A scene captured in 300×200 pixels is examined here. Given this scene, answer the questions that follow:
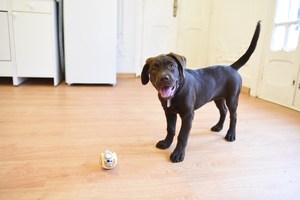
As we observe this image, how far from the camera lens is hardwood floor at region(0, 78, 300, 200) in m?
0.88

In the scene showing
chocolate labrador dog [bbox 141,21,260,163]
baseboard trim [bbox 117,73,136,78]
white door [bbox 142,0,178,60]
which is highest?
white door [bbox 142,0,178,60]

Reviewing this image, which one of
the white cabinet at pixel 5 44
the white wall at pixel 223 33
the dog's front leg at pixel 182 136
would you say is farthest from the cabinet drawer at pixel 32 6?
the dog's front leg at pixel 182 136

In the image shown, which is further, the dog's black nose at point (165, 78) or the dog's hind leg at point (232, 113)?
the dog's hind leg at point (232, 113)

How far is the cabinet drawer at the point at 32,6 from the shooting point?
2414 mm

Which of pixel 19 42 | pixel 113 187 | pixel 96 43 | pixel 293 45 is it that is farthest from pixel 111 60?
pixel 113 187

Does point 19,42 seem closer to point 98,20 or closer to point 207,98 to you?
point 98,20

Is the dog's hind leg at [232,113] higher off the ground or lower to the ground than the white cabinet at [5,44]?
lower

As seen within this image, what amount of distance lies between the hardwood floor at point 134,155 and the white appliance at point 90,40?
82cm

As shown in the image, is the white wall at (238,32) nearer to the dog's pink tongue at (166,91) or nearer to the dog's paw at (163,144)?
the dog's paw at (163,144)

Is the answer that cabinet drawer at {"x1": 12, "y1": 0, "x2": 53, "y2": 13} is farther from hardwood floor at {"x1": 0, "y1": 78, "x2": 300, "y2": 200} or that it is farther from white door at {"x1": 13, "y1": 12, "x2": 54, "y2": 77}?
hardwood floor at {"x1": 0, "y1": 78, "x2": 300, "y2": 200}

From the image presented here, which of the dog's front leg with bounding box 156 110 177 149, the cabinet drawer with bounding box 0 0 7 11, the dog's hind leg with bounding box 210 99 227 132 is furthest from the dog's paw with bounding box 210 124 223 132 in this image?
the cabinet drawer with bounding box 0 0 7 11

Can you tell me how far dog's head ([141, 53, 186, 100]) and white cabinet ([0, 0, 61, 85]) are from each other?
6.44ft

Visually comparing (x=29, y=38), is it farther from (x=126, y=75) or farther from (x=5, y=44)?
(x=126, y=75)

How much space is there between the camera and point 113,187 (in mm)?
891
